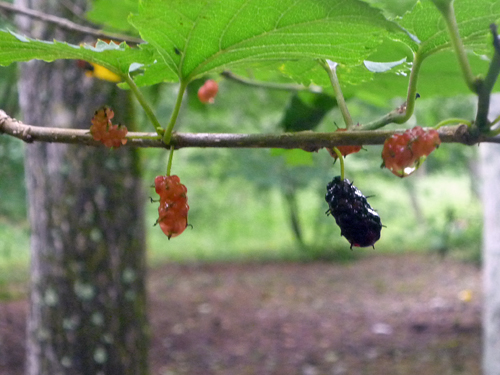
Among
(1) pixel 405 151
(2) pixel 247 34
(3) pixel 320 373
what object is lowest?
(3) pixel 320 373

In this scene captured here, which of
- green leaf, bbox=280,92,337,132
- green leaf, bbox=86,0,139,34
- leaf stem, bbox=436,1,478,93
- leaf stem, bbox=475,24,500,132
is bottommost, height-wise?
leaf stem, bbox=475,24,500,132

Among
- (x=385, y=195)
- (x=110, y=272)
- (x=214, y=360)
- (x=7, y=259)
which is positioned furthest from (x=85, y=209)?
(x=385, y=195)

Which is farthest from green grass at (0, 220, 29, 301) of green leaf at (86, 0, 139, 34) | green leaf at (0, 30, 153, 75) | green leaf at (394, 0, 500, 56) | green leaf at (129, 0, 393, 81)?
green leaf at (394, 0, 500, 56)

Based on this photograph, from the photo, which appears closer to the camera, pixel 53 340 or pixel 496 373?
pixel 53 340

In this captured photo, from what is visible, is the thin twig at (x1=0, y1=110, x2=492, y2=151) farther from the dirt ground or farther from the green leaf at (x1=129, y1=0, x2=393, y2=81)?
the dirt ground

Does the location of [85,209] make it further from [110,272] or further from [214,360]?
[214,360]

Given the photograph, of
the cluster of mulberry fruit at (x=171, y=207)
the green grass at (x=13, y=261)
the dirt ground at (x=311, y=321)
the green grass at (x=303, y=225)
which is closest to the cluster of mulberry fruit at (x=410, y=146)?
the cluster of mulberry fruit at (x=171, y=207)

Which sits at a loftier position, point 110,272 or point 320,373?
point 110,272

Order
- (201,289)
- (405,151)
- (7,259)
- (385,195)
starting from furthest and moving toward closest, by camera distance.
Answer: (385,195) < (7,259) < (201,289) < (405,151)
